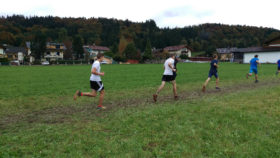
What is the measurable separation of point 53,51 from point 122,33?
47.9m

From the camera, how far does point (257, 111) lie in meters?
6.11

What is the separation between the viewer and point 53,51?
78.7 metres

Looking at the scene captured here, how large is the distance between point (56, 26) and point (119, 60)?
240 feet

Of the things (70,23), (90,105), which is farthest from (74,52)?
(90,105)

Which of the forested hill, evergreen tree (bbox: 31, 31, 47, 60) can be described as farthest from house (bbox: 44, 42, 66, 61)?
the forested hill

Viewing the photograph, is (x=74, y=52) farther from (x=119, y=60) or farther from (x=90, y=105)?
(x=90, y=105)

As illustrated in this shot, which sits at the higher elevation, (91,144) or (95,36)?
(95,36)

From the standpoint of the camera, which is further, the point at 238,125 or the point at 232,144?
the point at 238,125

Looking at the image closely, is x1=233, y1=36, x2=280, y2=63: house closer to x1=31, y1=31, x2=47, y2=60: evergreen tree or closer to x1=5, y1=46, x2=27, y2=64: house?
x1=31, y1=31, x2=47, y2=60: evergreen tree

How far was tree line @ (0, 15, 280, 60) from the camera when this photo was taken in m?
106

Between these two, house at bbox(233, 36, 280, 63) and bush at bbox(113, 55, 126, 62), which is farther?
bush at bbox(113, 55, 126, 62)

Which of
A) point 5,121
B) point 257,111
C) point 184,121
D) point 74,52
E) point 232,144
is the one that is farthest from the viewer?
point 74,52

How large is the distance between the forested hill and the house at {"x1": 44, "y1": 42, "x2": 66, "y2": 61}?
68.5 feet

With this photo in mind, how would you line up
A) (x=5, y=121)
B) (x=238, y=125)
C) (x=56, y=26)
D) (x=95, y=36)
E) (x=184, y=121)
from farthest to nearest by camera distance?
(x=56, y=26), (x=95, y=36), (x=5, y=121), (x=184, y=121), (x=238, y=125)
